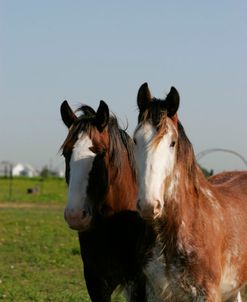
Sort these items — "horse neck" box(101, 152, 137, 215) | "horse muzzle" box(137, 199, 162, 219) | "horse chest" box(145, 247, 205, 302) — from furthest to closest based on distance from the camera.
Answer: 1. "horse neck" box(101, 152, 137, 215)
2. "horse chest" box(145, 247, 205, 302)
3. "horse muzzle" box(137, 199, 162, 219)

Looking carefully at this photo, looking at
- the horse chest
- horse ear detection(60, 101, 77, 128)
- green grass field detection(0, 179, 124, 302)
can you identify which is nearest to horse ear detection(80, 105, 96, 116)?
horse ear detection(60, 101, 77, 128)

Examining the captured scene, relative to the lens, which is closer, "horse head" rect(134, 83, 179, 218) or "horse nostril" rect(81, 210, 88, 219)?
"horse head" rect(134, 83, 179, 218)

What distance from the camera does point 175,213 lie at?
533cm

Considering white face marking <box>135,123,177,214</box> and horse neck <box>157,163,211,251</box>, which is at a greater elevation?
white face marking <box>135,123,177,214</box>

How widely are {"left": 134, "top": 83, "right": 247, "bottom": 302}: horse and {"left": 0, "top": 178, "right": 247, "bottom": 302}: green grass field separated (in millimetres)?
1576

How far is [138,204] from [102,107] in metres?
1.28

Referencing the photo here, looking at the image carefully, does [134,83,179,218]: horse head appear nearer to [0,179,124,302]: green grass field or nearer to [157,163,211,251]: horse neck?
[157,163,211,251]: horse neck

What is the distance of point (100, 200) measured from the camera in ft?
18.5

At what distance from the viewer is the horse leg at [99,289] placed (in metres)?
5.72

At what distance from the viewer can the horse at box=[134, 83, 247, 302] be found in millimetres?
5031

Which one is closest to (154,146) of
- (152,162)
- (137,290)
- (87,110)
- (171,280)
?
(152,162)

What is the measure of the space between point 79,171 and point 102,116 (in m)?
0.62

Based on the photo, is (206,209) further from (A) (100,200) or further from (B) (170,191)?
(A) (100,200)

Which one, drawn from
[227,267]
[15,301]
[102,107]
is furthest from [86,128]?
[15,301]
